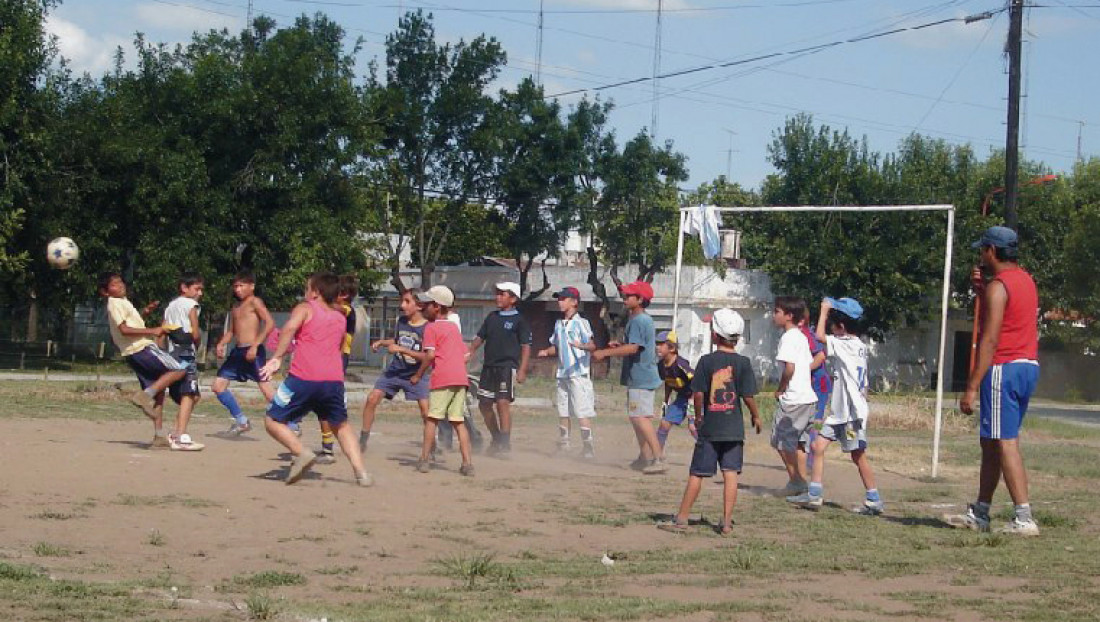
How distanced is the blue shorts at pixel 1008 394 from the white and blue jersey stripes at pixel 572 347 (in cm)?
549

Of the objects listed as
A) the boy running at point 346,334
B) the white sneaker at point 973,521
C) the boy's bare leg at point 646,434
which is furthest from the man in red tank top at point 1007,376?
the boy running at point 346,334

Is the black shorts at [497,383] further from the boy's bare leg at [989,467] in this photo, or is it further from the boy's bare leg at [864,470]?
A: the boy's bare leg at [989,467]

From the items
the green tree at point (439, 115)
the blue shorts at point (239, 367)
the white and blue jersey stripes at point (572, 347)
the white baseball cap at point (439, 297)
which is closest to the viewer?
the white baseball cap at point (439, 297)

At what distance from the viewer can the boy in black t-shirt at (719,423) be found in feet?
31.5

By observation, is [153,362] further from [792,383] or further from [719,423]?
[792,383]

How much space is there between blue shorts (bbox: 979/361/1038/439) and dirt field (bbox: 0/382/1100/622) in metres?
0.79

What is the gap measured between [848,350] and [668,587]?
4.59 m

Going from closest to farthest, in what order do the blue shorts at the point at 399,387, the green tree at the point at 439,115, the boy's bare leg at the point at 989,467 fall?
the boy's bare leg at the point at 989,467 → the blue shorts at the point at 399,387 → the green tree at the point at 439,115

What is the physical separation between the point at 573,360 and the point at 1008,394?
19.5 feet

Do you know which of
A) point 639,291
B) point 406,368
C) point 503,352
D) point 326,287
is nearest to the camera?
point 326,287

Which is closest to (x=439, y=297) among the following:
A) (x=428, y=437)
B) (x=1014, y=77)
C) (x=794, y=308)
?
(x=428, y=437)

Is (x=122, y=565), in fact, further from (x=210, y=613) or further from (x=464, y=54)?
(x=464, y=54)

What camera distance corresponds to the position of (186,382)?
1291 cm

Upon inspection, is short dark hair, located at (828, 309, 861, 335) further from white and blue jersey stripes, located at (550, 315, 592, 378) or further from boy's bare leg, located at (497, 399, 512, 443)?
boy's bare leg, located at (497, 399, 512, 443)
